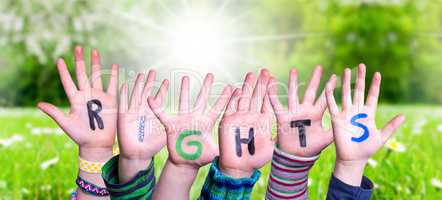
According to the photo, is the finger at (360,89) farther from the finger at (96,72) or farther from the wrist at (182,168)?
the finger at (96,72)

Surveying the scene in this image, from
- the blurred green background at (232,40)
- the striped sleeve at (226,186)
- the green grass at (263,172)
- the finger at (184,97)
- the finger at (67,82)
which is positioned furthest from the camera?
the blurred green background at (232,40)

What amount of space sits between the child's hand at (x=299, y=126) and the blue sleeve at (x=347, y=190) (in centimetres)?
13

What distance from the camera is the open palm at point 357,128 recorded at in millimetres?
1613

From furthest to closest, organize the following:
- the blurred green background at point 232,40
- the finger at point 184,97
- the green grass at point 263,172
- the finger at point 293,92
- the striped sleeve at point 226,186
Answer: the blurred green background at point 232,40
the green grass at point 263,172
the finger at point 293,92
the finger at point 184,97
the striped sleeve at point 226,186

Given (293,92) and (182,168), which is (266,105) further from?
(182,168)

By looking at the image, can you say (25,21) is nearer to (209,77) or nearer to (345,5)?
(345,5)

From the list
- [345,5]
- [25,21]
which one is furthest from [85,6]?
[345,5]

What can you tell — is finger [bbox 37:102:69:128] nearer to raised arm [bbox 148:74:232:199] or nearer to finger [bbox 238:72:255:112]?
raised arm [bbox 148:74:232:199]

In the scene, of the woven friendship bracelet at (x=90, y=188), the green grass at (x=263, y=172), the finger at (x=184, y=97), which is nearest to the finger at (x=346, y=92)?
the finger at (x=184, y=97)

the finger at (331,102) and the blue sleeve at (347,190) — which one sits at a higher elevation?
the finger at (331,102)

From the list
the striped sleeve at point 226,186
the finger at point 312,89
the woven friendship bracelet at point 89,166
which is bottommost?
the woven friendship bracelet at point 89,166

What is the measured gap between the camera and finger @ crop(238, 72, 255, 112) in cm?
167

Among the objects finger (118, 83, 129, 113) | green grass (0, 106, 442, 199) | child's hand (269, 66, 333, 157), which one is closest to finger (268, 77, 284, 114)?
child's hand (269, 66, 333, 157)

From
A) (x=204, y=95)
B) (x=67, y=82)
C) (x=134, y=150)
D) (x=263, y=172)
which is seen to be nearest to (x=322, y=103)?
(x=204, y=95)
